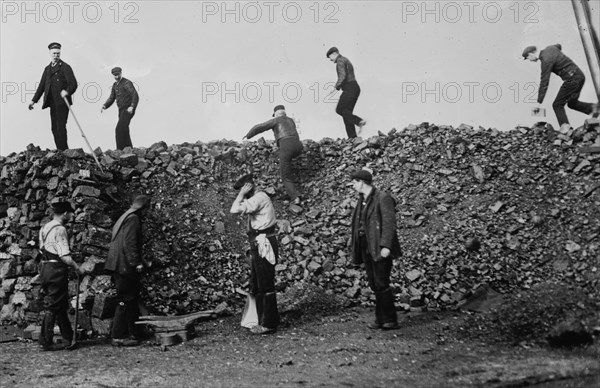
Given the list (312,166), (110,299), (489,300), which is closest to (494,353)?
(489,300)

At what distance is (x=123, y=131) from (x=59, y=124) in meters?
1.52

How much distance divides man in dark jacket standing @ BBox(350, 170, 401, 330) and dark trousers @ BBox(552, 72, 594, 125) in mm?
6210

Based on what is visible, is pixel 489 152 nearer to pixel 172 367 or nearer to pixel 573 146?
pixel 573 146

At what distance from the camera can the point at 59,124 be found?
11.3 m

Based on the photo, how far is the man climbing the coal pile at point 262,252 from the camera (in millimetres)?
7359

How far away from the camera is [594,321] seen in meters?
6.08

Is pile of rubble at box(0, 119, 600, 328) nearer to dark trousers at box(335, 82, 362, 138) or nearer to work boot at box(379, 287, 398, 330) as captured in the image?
dark trousers at box(335, 82, 362, 138)

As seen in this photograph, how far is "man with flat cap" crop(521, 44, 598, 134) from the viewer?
36.0 feet

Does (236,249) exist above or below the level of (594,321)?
above

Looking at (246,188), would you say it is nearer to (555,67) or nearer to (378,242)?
(378,242)

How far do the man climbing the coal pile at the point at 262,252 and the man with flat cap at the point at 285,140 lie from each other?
12.4 feet

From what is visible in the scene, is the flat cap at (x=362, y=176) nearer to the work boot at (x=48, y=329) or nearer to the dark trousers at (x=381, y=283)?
the dark trousers at (x=381, y=283)

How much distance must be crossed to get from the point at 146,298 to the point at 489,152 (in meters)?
7.39

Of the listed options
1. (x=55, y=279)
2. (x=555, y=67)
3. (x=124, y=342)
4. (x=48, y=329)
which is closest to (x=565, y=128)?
(x=555, y=67)
